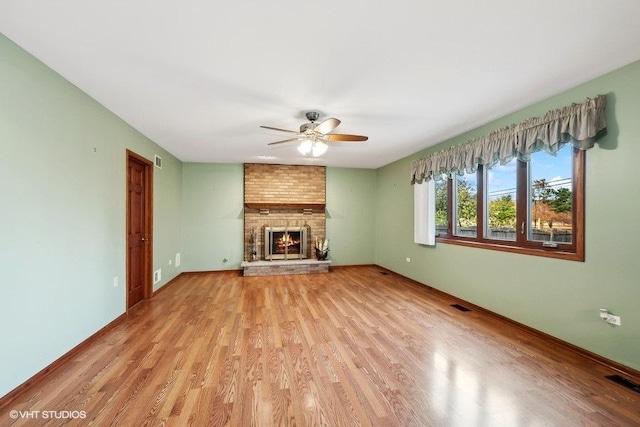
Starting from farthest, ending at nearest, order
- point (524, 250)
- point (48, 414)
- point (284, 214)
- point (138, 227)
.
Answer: point (284, 214) < point (138, 227) < point (524, 250) < point (48, 414)

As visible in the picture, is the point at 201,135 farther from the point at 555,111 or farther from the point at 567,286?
the point at 567,286

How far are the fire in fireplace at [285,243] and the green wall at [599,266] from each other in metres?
3.80

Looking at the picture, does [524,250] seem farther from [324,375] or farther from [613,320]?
[324,375]

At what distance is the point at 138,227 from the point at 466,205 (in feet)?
16.3

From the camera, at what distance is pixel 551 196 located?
2811mm

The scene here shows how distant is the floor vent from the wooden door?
5.01 m

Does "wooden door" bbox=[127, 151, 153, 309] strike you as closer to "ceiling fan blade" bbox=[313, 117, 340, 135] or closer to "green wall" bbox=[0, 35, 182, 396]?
"green wall" bbox=[0, 35, 182, 396]

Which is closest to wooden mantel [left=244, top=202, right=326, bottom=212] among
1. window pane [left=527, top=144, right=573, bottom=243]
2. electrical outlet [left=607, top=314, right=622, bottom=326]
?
window pane [left=527, top=144, right=573, bottom=243]

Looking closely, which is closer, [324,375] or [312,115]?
[324,375]

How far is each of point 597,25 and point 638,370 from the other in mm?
2556

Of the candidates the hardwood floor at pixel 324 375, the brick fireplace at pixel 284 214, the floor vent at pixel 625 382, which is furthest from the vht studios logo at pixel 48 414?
Answer: the brick fireplace at pixel 284 214

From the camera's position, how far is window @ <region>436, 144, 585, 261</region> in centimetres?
258

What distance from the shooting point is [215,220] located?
5.92m

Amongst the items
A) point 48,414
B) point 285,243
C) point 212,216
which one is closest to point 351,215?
point 285,243
